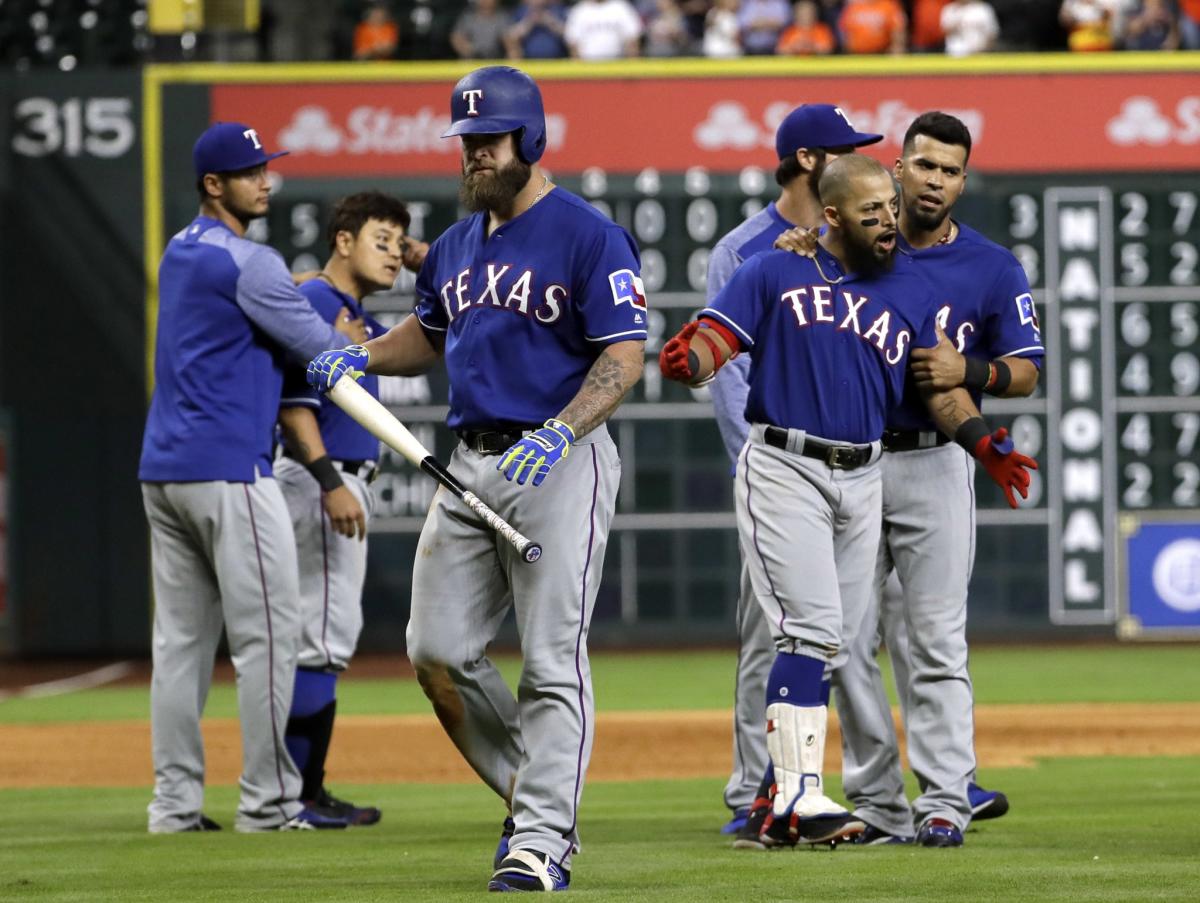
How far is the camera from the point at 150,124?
14.9 m

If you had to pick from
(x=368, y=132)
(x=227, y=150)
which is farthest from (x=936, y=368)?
(x=368, y=132)

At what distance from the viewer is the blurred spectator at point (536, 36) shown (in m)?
15.6

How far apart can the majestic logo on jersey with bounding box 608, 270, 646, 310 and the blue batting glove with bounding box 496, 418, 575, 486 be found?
34cm

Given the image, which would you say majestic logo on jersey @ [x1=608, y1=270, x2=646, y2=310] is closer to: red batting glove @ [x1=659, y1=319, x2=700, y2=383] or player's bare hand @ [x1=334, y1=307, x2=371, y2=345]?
red batting glove @ [x1=659, y1=319, x2=700, y2=383]

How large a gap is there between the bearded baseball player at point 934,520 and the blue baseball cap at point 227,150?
6.42 feet

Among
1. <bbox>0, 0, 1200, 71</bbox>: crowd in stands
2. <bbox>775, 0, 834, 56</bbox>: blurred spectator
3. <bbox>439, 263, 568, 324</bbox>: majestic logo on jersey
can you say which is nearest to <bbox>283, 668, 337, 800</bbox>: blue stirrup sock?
<bbox>439, 263, 568, 324</bbox>: majestic logo on jersey

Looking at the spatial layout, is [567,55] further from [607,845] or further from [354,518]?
[607,845]

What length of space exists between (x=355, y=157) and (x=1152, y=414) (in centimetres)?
580

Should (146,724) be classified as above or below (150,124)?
below

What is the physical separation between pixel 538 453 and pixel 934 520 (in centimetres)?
154

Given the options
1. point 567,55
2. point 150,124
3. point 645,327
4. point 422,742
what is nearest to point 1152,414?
point 567,55

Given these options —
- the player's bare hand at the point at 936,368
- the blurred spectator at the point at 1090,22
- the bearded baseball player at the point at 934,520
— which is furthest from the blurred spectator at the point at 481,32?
the player's bare hand at the point at 936,368

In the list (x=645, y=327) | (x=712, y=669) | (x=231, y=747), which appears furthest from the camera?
(x=712, y=669)

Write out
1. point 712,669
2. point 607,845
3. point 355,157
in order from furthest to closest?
1. point 355,157
2. point 712,669
3. point 607,845
